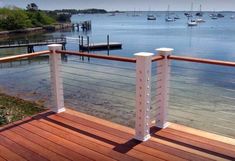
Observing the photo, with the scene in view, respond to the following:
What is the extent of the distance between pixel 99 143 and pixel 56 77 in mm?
1309

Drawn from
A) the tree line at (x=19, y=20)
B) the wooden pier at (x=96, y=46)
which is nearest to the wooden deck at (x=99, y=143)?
the wooden pier at (x=96, y=46)

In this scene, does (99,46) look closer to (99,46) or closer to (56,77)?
(99,46)

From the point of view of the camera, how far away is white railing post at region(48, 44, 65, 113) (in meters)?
3.95

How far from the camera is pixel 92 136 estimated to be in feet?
11.1

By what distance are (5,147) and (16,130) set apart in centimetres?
47

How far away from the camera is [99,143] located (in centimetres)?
321

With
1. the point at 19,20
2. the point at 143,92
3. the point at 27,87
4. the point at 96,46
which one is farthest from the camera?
the point at 19,20

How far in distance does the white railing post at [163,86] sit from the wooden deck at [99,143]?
0.48ft

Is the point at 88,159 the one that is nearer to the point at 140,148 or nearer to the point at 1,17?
the point at 140,148

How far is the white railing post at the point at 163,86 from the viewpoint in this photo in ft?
11.1

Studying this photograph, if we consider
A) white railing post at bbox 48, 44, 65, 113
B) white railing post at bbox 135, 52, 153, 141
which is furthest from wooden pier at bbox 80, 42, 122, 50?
white railing post at bbox 135, 52, 153, 141

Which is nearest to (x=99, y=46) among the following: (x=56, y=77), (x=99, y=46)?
(x=99, y=46)

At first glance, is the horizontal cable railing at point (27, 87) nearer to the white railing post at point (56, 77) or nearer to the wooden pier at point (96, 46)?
the white railing post at point (56, 77)

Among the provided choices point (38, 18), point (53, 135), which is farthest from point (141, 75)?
point (38, 18)
